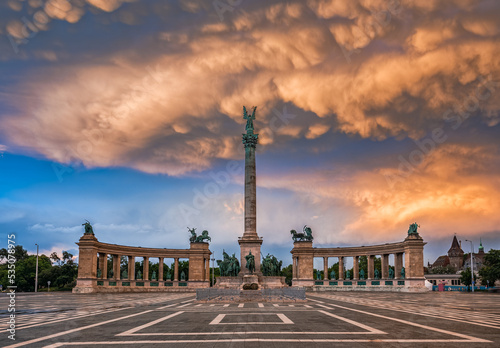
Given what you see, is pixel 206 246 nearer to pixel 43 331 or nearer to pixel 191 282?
pixel 191 282

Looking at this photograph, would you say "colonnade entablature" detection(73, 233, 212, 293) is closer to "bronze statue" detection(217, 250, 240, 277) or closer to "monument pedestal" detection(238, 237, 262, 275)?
"bronze statue" detection(217, 250, 240, 277)

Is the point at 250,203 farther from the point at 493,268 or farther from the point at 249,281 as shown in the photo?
the point at 493,268

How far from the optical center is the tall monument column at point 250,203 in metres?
75.9

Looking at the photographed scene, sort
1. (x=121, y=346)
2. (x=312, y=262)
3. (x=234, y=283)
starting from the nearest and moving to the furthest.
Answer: (x=121, y=346) → (x=234, y=283) → (x=312, y=262)

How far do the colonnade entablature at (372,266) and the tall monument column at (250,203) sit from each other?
28597 millimetres

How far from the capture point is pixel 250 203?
79.1m

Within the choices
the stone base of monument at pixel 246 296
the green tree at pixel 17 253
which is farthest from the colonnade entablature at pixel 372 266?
the green tree at pixel 17 253

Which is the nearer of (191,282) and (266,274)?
(266,274)

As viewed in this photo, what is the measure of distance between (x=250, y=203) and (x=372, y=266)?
3530 cm

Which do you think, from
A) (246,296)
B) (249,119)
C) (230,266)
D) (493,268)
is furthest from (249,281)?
(493,268)

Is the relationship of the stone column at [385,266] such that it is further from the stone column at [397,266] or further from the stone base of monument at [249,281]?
the stone base of monument at [249,281]

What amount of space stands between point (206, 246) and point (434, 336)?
90.5m

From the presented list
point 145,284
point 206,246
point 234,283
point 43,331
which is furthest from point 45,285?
point 43,331

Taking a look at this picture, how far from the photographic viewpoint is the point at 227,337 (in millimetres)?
17812
